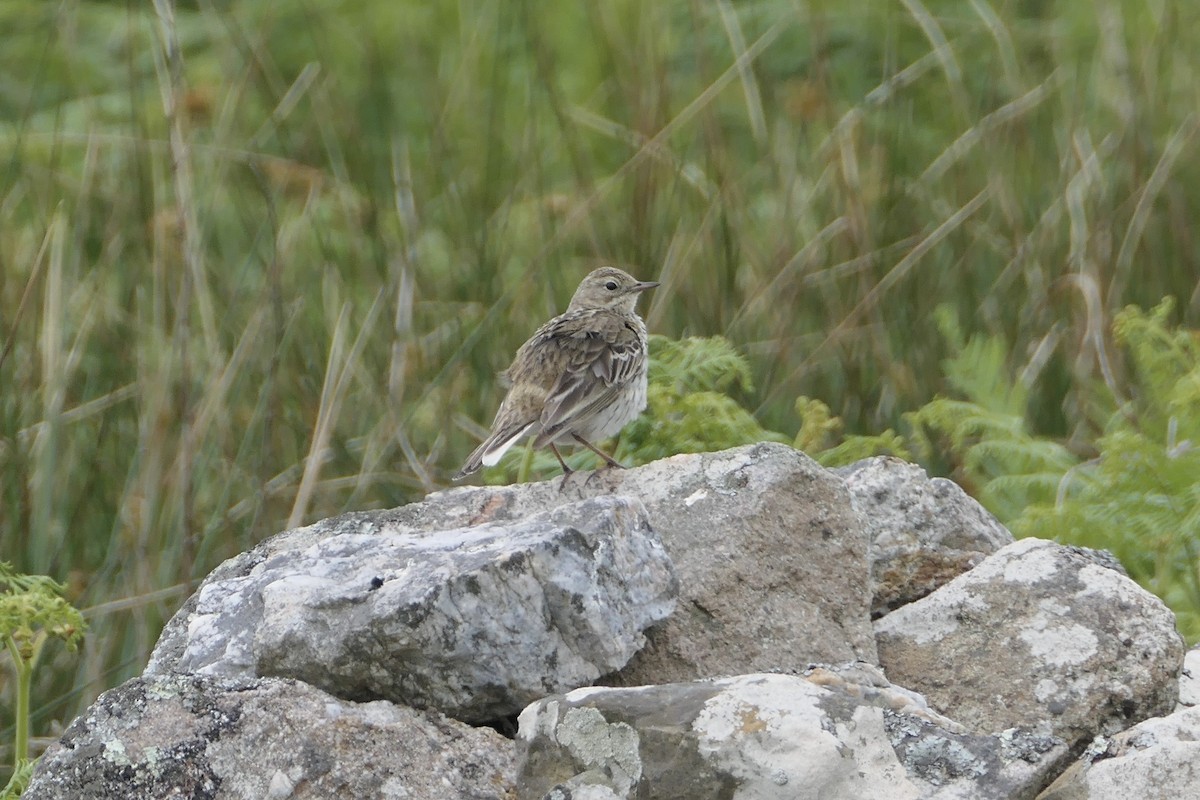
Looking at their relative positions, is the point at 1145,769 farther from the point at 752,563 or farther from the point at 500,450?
the point at 500,450

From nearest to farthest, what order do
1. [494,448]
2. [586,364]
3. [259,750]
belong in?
[259,750], [494,448], [586,364]

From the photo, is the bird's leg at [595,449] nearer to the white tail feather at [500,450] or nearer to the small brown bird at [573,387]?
the small brown bird at [573,387]

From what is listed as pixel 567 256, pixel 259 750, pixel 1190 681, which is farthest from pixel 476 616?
pixel 567 256

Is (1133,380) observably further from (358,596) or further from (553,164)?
(358,596)

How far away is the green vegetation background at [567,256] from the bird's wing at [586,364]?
0.18m

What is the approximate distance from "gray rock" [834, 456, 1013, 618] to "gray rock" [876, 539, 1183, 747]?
0.20m

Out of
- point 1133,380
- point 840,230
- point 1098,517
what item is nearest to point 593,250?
point 840,230

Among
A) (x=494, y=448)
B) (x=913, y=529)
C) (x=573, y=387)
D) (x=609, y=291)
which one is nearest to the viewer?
(x=913, y=529)

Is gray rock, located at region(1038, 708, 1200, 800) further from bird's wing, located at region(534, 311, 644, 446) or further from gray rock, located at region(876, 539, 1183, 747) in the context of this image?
bird's wing, located at region(534, 311, 644, 446)

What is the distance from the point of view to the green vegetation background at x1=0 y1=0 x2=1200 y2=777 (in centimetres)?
538

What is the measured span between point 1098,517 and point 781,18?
5.10 meters

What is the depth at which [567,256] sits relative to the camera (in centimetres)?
764

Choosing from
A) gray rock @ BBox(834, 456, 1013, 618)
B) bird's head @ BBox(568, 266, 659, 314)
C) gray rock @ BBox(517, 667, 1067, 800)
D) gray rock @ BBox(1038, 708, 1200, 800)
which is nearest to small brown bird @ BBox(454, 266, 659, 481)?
bird's head @ BBox(568, 266, 659, 314)

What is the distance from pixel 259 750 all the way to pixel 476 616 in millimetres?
380
